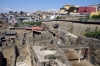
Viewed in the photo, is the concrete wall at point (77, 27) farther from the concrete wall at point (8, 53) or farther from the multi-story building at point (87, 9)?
the concrete wall at point (8, 53)

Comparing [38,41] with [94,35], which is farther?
[38,41]

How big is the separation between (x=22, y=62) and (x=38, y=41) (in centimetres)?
489

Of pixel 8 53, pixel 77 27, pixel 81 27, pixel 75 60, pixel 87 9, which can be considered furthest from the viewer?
pixel 87 9

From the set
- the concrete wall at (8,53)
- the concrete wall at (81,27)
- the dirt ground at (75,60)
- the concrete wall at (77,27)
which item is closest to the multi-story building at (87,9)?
the concrete wall at (77,27)

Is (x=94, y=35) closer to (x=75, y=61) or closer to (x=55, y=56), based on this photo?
(x=75, y=61)

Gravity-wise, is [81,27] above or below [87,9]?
below

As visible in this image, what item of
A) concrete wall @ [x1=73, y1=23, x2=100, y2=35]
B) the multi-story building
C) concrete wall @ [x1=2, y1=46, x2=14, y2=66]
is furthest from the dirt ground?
the multi-story building

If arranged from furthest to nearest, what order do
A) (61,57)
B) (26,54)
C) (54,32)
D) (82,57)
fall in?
(54,32)
(26,54)
(82,57)
(61,57)

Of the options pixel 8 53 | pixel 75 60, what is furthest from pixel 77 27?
pixel 8 53

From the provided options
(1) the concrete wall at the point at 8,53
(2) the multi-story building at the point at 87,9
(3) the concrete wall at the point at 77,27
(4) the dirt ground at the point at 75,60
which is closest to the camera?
(4) the dirt ground at the point at 75,60

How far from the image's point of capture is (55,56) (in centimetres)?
1709

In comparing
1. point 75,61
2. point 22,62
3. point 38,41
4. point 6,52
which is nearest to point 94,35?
point 75,61

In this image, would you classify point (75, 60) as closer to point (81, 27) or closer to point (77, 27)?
point (81, 27)

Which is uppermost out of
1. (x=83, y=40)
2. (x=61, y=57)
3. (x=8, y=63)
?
(x=83, y=40)
